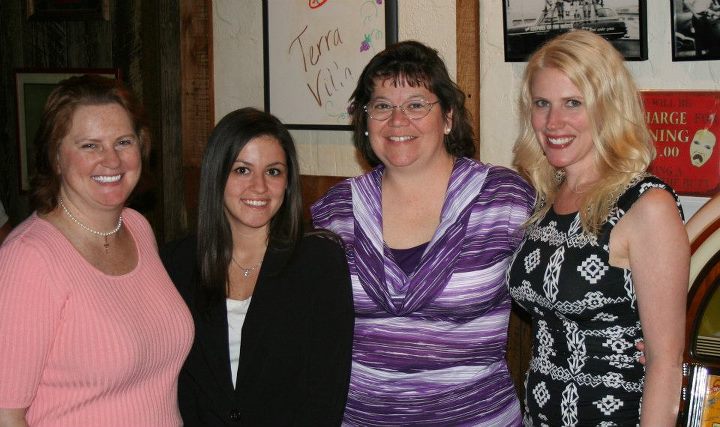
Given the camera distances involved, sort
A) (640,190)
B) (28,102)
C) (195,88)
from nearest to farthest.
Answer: (640,190)
(195,88)
(28,102)

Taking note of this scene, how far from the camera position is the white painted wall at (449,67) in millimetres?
2406

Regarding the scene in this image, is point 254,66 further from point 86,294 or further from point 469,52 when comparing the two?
point 86,294

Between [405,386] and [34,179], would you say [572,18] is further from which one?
[34,179]

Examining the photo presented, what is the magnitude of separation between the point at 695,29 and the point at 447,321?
103 centimetres

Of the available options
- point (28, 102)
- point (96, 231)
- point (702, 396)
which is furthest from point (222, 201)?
point (28, 102)

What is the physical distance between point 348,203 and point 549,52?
738 mm

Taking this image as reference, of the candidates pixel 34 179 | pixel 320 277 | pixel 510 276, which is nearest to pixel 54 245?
pixel 34 179

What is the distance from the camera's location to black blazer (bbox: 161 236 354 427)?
2219 mm

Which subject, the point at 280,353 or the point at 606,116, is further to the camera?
the point at 280,353

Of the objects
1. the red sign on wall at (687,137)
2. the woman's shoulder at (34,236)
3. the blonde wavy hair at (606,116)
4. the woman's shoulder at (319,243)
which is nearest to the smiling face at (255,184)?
the woman's shoulder at (319,243)

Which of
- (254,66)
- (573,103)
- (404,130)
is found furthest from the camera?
(254,66)

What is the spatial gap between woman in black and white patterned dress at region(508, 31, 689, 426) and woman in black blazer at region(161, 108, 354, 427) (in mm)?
514

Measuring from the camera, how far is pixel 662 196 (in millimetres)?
1912

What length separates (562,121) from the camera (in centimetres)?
207
